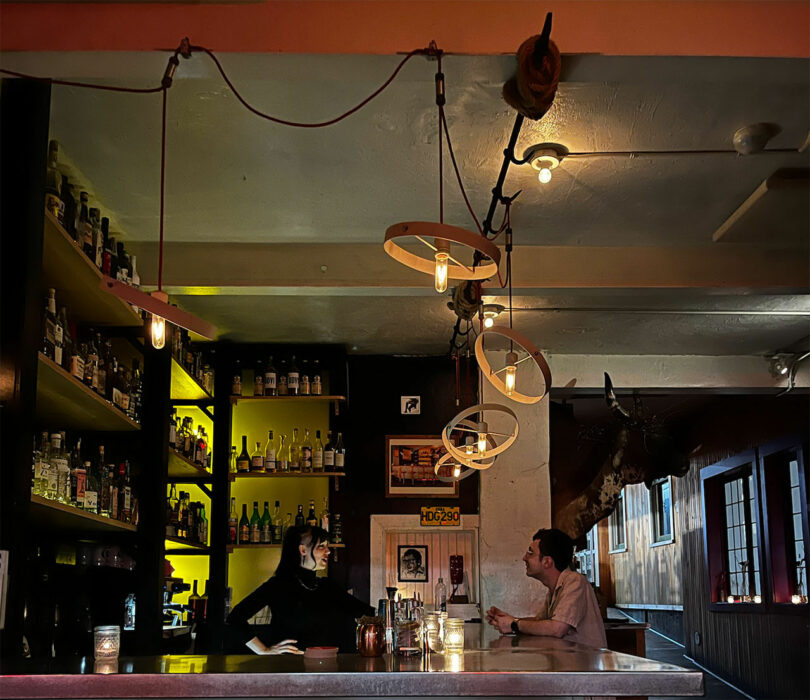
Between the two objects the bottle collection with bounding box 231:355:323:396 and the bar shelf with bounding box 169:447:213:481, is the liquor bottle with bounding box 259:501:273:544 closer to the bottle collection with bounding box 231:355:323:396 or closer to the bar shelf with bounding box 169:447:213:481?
the bar shelf with bounding box 169:447:213:481

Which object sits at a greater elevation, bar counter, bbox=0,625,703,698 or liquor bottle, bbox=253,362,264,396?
liquor bottle, bbox=253,362,264,396

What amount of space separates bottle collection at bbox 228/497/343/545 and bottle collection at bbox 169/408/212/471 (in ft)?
1.79

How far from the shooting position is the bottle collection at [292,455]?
7.58m

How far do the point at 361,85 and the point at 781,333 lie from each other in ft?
16.2

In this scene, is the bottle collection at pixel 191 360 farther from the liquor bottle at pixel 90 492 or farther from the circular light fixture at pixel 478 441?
the circular light fixture at pixel 478 441

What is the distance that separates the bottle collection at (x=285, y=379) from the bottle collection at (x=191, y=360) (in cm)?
23

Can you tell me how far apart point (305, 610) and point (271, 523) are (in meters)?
3.47

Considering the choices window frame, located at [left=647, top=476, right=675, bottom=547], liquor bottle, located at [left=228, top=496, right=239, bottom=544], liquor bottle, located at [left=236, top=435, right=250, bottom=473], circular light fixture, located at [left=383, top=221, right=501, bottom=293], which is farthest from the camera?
window frame, located at [left=647, top=476, right=675, bottom=547]

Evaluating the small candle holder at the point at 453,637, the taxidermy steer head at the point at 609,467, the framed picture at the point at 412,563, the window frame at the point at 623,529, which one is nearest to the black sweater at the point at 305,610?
the small candle holder at the point at 453,637

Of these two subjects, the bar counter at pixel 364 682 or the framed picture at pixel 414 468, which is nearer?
the bar counter at pixel 364 682

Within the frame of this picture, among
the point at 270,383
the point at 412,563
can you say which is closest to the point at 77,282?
the point at 270,383

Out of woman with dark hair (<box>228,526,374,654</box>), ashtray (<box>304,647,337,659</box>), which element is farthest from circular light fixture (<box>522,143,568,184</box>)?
ashtray (<box>304,647,337,659</box>)

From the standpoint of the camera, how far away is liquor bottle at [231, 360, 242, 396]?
7691 millimetres

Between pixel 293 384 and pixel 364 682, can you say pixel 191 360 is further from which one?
pixel 364 682
